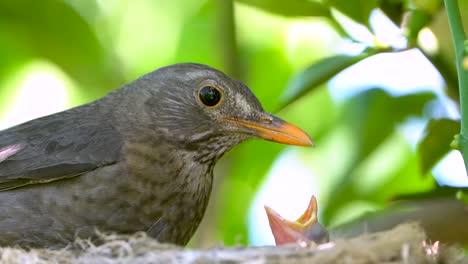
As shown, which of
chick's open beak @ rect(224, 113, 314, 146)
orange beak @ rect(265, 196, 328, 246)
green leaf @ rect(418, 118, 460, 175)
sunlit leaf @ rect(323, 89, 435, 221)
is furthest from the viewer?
sunlit leaf @ rect(323, 89, 435, 221)

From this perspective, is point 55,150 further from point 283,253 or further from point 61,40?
point 283,253

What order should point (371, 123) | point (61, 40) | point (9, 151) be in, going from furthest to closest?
1. point (61, 40)
2. point (371, 123)
3. point (9, 151)

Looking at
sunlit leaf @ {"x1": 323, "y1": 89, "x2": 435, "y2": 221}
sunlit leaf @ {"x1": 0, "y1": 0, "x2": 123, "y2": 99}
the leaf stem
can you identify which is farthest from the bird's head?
the leaf stem

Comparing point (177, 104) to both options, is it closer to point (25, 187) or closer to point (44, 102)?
point (25, 187)

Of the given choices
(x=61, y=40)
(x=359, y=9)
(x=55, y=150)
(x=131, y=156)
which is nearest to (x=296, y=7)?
(x=359, y=9)

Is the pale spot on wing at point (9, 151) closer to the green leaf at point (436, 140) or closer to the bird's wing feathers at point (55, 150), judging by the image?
the bird's wing feathers at point (55, 150)

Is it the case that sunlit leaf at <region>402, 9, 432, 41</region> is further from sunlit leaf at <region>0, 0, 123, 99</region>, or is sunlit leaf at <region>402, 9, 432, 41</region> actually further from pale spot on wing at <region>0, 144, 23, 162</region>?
sunlit leaf at <region>0, 0, 123, 99</region>

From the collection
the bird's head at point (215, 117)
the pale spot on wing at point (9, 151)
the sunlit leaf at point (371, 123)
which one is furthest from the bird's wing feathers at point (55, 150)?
the sunlit leaf at point (371, 123)

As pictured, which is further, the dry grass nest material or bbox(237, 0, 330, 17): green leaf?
bbox(237, 0, 330, 17): green leaf
